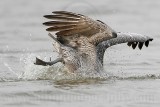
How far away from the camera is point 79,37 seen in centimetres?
1345

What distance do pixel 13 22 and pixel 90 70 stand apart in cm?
948

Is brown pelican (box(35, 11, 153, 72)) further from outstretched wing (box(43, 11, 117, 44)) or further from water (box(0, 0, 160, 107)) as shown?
water (box(0, 0, 160, 107))

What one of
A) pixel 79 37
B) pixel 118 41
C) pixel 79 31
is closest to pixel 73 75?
pixel 79 37

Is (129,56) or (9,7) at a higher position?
(9,7)

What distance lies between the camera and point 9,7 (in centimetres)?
2525

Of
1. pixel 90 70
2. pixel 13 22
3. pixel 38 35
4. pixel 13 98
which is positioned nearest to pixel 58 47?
pixel 90 70

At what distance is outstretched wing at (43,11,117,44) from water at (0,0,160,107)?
81 cm

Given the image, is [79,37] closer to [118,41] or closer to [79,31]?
[79,31]

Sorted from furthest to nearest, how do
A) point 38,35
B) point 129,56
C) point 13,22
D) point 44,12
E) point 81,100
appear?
point 44,12, point 13,22, point 38,35, point 129,56, point 81,100

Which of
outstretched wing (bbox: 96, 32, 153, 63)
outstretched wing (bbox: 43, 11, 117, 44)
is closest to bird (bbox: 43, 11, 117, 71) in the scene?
outstretched wing (bbox: 43, 11, 117, 44)

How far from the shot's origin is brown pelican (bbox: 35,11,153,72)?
519 inches

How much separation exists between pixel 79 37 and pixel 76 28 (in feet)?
0.79

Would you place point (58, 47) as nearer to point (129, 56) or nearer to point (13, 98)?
point (13, 98)

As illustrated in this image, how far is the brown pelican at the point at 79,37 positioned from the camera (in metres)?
13.2
